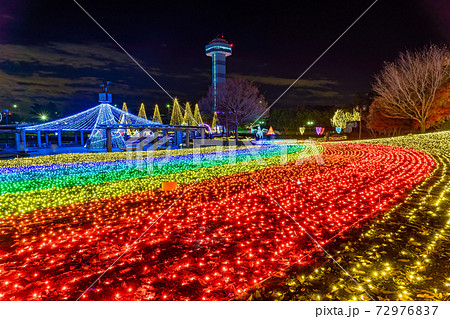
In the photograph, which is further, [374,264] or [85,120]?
[85,120]

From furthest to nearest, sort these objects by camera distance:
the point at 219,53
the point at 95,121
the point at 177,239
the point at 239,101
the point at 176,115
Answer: the point at 219,53, the point at 176,115, the point at 239,101, the point at 95,121, the point at 177,239

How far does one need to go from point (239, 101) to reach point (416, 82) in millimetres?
18555

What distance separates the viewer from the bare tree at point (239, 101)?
112ft

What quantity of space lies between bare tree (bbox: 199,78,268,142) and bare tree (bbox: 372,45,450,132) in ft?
46.3

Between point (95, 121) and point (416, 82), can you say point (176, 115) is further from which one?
point (416, 82)

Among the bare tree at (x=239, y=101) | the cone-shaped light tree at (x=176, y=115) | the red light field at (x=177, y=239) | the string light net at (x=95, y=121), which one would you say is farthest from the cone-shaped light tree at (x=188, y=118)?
the red light field at (x=177, y=239)

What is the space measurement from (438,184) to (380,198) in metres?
2.71

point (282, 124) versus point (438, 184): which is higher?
point (282, 124)

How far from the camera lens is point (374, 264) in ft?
11.1

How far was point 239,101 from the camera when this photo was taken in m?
34.2

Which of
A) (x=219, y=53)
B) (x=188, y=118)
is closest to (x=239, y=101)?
(x=188, y=118)

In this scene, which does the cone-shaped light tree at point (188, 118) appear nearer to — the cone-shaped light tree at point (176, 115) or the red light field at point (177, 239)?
the cone-shaped light tree at point (176, 115)
